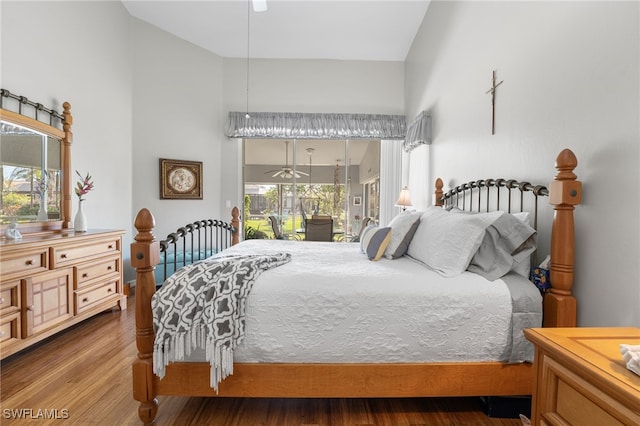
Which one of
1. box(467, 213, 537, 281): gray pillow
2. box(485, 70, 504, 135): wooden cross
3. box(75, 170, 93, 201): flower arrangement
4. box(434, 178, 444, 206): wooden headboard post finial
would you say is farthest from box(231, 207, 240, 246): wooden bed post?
box(485, 70, 504, 135): wooden cross

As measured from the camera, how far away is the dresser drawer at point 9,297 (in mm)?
1980

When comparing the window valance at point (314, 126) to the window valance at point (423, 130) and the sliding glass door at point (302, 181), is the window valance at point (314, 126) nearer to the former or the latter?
the sliding glass door at point (302, 181)

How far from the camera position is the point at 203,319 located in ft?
4.73

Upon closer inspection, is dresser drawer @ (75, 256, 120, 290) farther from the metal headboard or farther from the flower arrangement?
the metal headboard

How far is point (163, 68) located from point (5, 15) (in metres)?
1.97

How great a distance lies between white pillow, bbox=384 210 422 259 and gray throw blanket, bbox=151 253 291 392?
1032 mm

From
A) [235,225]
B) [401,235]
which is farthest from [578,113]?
[235,225]

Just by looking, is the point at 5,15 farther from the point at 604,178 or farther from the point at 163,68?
the point at 604,178

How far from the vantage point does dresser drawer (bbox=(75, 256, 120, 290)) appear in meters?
2.61

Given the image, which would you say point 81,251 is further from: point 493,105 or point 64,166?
point 493,105

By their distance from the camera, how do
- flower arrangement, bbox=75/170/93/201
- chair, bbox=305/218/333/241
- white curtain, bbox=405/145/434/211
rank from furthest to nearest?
chair, bbox=305/218/333/241 → white curtain, bbox=405/145/434/211 → flower arrangement, bbox=75/170/93/201

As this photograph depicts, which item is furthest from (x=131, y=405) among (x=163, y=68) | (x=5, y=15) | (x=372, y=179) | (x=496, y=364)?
(x=372, y=179)

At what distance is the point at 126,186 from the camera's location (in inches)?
157

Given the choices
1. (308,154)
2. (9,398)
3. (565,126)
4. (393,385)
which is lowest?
(9,398)
